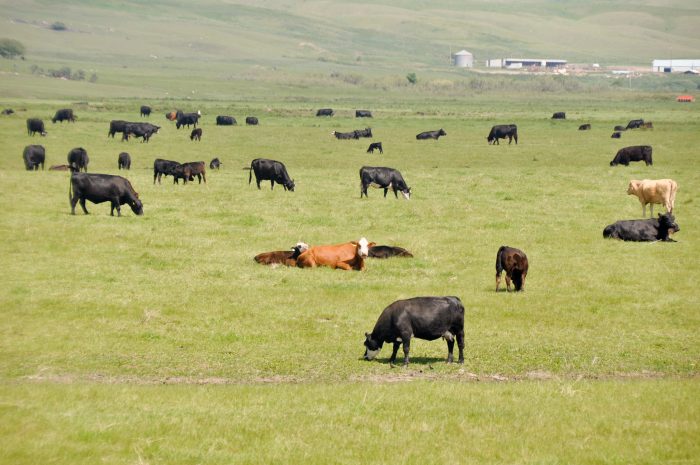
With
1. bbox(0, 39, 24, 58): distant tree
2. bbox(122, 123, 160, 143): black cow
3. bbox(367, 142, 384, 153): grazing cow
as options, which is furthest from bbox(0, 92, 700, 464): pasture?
bbox(0, 39, 24, 58): distant tree

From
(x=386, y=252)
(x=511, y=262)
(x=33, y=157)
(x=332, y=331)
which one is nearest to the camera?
(x=332, y=331)

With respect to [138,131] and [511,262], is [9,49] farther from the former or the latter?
[511,262]

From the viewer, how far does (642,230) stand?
79.6 feet

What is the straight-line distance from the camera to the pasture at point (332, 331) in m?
10.7

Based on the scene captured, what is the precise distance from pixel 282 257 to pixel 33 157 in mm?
22730

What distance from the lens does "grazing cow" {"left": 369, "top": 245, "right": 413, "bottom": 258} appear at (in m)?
21.7

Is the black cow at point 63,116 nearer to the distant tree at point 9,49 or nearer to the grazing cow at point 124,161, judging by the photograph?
the grazing cow at point 124,161

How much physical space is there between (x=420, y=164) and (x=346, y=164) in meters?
3.50

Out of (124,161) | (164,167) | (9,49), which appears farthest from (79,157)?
(9,49)

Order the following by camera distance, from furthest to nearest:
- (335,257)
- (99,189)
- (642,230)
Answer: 1. (99,189)
2. (642,230)
3. (335,257)

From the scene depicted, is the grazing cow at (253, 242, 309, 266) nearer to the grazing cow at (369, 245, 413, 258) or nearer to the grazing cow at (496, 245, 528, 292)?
the grazing cow at (369, 245, 413, 258)

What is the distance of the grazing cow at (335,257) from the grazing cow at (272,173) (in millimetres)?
13430

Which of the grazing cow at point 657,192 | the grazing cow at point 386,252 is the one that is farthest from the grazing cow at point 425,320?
the grazing cow at point 657,192

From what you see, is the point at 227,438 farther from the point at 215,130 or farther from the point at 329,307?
the point at 215,130
